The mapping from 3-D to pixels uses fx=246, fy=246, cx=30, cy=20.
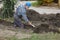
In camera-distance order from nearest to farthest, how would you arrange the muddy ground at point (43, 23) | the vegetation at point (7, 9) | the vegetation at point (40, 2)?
the muddy ground at point (43, 23) → the vegetation at point (7, 9) → the vegetation at point (40, 2)

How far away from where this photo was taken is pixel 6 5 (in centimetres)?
1202

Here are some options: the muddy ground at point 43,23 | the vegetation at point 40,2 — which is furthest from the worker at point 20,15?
the vegetation at point 40,2

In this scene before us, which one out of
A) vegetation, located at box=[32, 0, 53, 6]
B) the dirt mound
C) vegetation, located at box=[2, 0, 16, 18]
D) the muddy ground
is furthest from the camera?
vegetation, located at box=[32, 0, 53, 6]

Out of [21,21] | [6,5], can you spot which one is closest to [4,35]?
[21,21]

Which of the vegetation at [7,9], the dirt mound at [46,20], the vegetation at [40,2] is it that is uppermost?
the vegetation at [7,9]

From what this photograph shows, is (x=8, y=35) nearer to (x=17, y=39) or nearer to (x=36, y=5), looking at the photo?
(x=17, y=39)

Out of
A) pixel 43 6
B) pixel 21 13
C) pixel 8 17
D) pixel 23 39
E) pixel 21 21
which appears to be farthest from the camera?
pixel 43 6

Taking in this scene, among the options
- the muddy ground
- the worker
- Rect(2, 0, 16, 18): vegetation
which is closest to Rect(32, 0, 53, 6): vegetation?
the muddy ground

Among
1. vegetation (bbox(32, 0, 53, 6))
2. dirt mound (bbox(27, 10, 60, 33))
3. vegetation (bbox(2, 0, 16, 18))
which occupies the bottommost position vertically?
vegetation (bbox(32, 0, 53, 6))

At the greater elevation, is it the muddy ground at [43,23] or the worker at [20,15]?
the worker at [20,15]

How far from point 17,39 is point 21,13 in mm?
2046

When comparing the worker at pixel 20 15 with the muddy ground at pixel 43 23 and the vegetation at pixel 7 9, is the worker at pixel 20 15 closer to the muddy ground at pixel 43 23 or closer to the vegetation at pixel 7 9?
A: the muddy ground at pixel 43 23

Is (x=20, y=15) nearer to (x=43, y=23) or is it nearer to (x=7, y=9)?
(x=43, y=23)

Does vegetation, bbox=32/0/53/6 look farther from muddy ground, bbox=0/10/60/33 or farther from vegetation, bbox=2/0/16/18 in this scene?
vegetation, bbox=2/0/16/18
